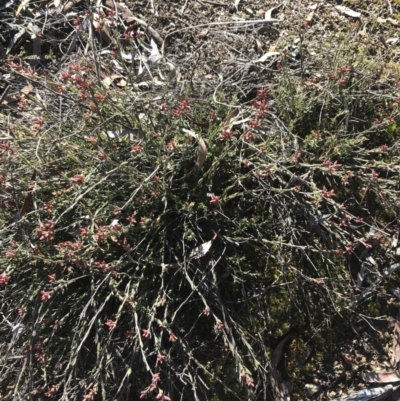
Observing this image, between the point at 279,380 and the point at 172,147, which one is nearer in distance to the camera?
the point at 172,147

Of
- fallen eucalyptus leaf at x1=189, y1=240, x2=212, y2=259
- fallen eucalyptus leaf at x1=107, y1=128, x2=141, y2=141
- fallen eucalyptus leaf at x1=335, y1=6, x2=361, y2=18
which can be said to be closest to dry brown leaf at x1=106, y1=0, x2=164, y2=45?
fallen eucalyptus leaf at x1=107, y1=128, x2=141, y2=141

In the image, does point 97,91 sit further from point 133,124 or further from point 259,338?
point 259,338

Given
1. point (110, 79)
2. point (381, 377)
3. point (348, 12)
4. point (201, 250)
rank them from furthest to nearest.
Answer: point (348, 12), point (110, 79), point (381, 377), point (201, 250)

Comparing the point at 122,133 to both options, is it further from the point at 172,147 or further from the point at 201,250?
the point at 201,250

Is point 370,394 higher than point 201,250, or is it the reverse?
point 201,250

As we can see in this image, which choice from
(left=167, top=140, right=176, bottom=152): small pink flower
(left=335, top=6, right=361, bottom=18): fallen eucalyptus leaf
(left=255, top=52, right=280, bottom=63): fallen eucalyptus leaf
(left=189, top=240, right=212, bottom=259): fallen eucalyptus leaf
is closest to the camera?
(left=167, top=140, right=176, bottom=152): small pink flower

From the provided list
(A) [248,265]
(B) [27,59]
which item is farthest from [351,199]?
(B) [27,59]

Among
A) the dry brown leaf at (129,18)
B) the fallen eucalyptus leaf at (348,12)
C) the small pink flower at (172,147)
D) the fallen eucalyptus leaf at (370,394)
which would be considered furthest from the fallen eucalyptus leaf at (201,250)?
the fallen eucalyptus leaf at (348,12)

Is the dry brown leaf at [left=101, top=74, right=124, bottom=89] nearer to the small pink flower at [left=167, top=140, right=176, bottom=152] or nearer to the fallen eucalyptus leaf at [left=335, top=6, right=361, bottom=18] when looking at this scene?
the small pink flower at [left=167, top=140, right=176, bottom=152]

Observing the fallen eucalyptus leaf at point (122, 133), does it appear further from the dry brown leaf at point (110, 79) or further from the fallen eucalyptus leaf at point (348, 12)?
the fallen eucalyptus leaf at point (348, 12)

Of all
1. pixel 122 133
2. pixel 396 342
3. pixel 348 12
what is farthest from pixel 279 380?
pixel 348 12

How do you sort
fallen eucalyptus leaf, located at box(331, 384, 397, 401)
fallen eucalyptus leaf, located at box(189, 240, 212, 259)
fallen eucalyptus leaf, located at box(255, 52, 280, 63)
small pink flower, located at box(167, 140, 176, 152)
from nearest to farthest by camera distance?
small pink flower, located at box(167, 140, 176, 152)
fallen eucalyptus leaf, located at box(189, 240, 212, 259)
fallen eucalyptus leaf, located at box(331, 384, 397, 401)
fallen eucalyptus leaf, located at box(255, 52, 280, 63)

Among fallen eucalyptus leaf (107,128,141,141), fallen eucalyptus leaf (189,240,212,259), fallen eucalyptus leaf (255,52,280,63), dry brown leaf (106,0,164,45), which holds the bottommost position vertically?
fallen eucalyptus leaf (189,240,212,259)

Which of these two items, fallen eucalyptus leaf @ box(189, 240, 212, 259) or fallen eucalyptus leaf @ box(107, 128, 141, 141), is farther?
fallen eucalyptus leaf @ box(107, 128, 141, 141)
